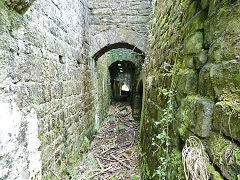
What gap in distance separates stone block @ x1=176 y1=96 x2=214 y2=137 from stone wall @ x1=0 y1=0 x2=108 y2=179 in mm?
1438

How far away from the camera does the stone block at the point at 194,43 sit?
92cm

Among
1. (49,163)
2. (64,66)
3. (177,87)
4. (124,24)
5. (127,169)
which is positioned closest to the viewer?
(177,87)

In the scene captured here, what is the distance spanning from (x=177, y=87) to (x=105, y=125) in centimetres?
456

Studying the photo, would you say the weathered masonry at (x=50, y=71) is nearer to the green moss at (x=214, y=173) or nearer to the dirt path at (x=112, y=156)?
the dirt path at (x=112, y=156)

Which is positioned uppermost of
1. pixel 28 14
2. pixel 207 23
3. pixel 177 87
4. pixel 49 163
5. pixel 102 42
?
pixel 102 42

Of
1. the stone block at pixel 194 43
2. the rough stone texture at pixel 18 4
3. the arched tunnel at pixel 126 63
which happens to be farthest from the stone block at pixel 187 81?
the arched tunnel at pixel 126 63

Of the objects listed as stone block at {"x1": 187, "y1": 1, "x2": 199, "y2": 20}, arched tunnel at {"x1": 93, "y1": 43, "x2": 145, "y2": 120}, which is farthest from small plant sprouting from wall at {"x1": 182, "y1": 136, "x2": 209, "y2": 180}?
arched tunnel at {"x1": 93, "y1": 43, "x2": 145, "y2": 120}

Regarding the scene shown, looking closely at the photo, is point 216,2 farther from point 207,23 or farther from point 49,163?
point 49,163

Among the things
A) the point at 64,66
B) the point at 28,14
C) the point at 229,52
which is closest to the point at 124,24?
the point at 64,66

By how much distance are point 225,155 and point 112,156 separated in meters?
3.07

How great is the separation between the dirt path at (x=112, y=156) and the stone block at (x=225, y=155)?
2232 millimetres

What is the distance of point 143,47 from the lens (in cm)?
354

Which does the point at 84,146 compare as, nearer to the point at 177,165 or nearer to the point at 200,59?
the point at 177,165

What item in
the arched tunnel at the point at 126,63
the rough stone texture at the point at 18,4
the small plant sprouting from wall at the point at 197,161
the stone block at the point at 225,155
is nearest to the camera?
the stone block at the point at 225,155
